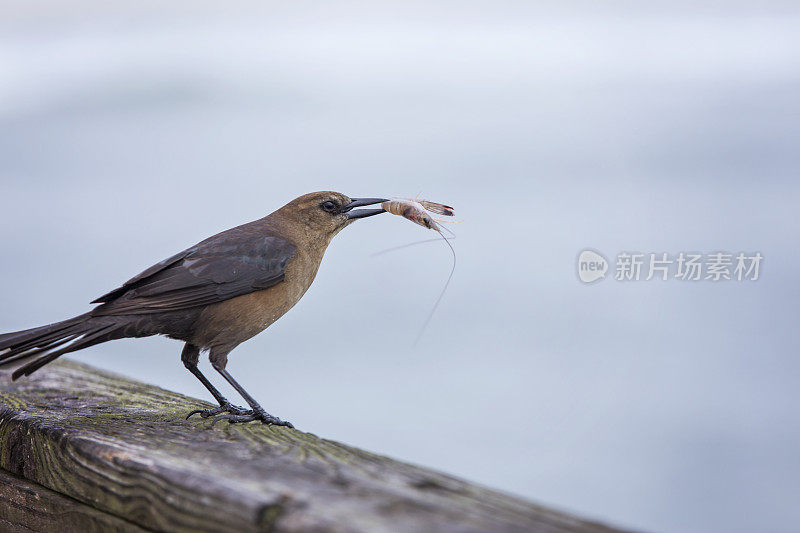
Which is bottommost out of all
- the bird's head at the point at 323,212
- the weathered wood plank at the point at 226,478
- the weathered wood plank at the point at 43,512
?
the weathered wood plank at the point at 43,512

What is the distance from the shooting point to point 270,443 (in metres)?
2.14

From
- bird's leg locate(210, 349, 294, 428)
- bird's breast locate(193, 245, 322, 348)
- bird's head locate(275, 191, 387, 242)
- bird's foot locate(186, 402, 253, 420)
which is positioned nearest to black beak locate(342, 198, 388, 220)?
bird's head locate(275, 191, 387, 242)

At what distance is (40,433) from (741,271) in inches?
169

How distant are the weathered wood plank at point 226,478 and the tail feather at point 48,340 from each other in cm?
14

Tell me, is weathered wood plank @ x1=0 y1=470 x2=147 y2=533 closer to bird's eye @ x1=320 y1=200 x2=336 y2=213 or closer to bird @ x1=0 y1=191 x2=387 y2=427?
bird @ x1=0 y1=191 x2=387 y2=427

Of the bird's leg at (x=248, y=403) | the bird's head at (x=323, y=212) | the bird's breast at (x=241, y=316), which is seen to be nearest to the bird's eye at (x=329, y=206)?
the bird's head at (x=323, y=212)

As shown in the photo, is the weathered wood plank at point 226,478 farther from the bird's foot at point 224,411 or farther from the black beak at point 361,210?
the black beak at point 361,210

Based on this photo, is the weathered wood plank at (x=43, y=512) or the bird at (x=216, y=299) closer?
the weathered wood plank at (x=43, y=512)

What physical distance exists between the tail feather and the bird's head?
1274mm

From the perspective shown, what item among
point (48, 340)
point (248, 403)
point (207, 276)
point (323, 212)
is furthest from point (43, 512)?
point (323, 212)

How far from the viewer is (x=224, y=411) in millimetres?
3133

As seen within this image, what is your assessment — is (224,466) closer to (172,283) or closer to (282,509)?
(282,509)

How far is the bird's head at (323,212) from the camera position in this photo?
4.16 metres

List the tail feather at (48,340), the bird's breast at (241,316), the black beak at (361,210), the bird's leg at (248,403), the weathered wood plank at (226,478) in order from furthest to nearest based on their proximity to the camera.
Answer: the black beak at (361,210) → the bird's breast at (241,316) → the bird's leg at (248,403) → the tail feather at (48,340) → the weathered wood plank at (226,478)
